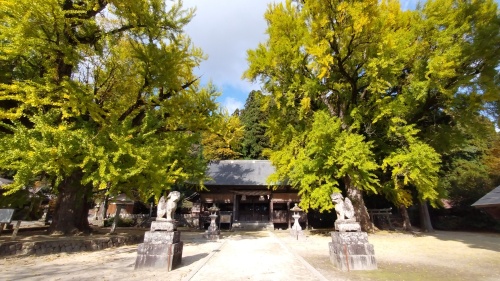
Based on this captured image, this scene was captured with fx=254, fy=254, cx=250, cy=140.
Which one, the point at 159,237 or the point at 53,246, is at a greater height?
the point at 159,237

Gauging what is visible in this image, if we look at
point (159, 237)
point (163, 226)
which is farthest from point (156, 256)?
point (163, 226)

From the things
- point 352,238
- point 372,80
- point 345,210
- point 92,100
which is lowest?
point 352,238

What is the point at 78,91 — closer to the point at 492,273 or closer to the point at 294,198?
the point at 492,273

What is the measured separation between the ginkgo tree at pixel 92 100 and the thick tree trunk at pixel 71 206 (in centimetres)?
4

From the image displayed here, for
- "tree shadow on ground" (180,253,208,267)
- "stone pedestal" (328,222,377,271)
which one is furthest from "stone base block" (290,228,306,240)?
"stone pedestal" (328,222,377,271)

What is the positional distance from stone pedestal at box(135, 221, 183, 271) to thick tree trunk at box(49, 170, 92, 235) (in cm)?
603

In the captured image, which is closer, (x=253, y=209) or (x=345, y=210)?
(x=345, y=210)

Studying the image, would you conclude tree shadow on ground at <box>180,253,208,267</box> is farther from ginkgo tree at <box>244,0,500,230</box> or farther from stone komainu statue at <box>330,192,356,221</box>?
ginkgo tree at <box>244,0,500,230</box>

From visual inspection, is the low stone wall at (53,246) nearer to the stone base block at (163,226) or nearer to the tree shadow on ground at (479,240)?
the stone base block at (163,226)

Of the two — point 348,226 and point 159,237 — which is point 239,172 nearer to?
point 159,237

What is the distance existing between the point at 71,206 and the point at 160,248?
25.4 ft

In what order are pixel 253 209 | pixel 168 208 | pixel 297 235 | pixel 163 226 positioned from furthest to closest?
1. pixel 253 209
2. pixel 297 235
3. pixel 168 208
4. pixel 163 226

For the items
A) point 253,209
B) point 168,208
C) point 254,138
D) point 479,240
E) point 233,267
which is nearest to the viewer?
point 233,267

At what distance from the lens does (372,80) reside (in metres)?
13.7
